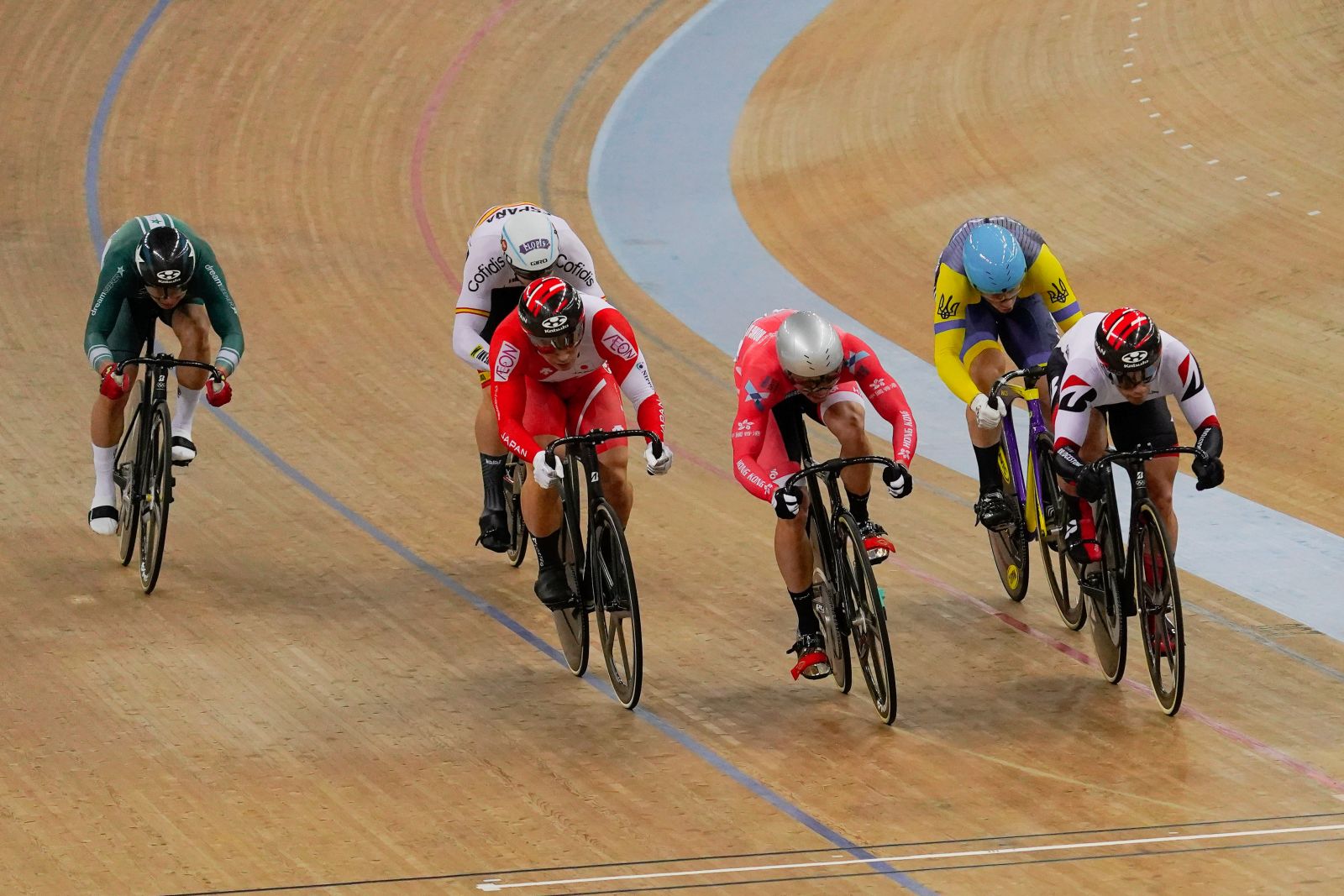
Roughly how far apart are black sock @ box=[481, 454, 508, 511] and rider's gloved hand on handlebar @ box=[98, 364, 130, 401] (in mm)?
1262

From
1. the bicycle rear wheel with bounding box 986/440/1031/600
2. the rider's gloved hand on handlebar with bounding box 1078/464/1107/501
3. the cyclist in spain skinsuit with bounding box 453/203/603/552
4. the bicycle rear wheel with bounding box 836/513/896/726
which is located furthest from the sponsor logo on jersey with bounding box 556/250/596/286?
the rider's gloved hand on handlebar with bounding box 1078/464/1107/501

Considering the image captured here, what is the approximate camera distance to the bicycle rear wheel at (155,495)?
20.1 ft

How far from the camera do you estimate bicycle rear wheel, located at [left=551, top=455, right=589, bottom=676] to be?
5336 millimetres

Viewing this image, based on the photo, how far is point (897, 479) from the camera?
16.4 ft

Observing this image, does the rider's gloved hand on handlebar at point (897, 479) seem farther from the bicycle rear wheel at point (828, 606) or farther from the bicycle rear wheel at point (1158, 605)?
the bicycle rear wheel at point (1158, 605)

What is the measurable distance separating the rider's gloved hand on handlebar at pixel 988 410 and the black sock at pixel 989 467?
0.85 ft

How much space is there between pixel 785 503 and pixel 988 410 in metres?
0.99

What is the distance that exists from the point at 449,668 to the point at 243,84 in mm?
8203

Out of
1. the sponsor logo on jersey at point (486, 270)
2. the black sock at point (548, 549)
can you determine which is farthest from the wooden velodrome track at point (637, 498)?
the sponsor logo on jersey at point (486, 270)

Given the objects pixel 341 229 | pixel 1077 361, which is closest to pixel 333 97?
pixel 341 229

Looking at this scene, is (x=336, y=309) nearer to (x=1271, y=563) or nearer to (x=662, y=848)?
(x=1271, y=563)

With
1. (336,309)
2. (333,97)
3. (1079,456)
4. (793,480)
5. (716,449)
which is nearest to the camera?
(793,480)

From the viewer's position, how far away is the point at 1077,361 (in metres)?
5.06

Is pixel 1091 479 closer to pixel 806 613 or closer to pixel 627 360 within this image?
pixel 806 613
